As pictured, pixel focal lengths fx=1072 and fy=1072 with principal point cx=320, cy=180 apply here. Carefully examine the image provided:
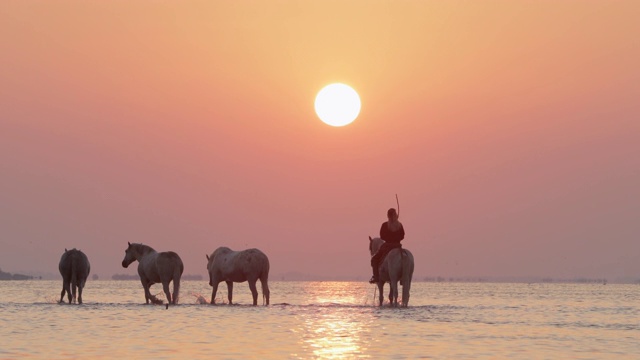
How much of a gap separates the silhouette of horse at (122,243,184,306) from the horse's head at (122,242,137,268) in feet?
0.89

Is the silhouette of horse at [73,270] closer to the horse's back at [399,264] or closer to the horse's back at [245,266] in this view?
the horse's back at [245,266]

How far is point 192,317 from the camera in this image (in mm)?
28094

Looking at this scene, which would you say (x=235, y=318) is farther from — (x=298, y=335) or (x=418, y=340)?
(x=418, y=340)

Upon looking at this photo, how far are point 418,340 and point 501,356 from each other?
3.01 meters

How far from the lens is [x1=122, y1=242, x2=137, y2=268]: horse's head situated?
39.5 meters

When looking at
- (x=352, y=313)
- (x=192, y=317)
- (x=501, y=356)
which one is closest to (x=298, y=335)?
(x=501, y=356)

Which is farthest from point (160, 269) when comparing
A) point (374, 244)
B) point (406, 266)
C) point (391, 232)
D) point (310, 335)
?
point (310, 335)

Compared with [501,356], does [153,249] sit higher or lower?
higher

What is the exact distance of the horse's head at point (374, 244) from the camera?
35.7 meters

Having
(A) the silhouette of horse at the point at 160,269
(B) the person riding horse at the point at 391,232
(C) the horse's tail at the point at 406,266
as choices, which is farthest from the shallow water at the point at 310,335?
(A) the silhouette of horse at the point at 160,269

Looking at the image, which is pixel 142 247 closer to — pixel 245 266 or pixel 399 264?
pixel 245 266

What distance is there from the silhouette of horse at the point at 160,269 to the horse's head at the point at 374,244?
22.2 ft

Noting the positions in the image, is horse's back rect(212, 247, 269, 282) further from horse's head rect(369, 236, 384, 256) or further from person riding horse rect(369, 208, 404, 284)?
person riding horse rect(369, 208, 404, 284)

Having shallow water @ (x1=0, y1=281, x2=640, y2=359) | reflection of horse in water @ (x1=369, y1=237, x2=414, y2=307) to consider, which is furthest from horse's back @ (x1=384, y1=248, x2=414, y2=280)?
shallow water @ (x1=0, y1=281, x2=640, y2=359)
